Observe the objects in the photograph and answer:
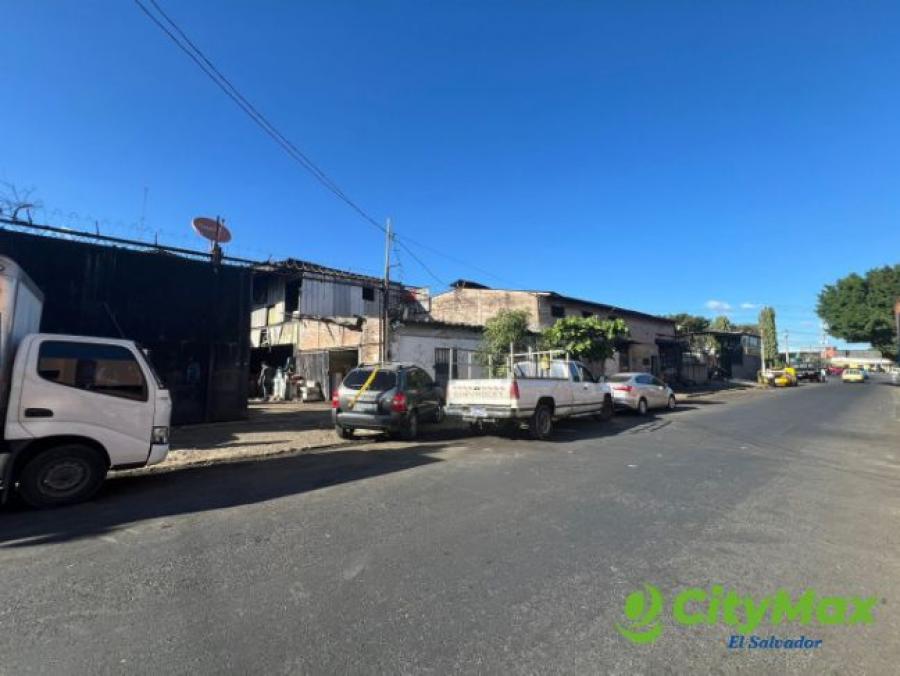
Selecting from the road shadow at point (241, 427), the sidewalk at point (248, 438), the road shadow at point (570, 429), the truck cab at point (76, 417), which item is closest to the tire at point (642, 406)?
Answer: the road shadow at point (570, 429)


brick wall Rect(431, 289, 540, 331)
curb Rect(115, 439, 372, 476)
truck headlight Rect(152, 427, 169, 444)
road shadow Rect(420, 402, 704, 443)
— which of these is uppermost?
brick wall Rect(431, 289, 540, 331)

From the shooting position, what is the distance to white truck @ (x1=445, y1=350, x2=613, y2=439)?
38.1 ft

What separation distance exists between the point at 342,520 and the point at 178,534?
1631 millimetres

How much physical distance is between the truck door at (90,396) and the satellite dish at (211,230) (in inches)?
474

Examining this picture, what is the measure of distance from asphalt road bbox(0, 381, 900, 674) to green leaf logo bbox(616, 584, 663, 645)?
7cm

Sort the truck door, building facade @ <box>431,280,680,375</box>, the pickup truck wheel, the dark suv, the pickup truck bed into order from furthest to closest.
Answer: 1. building facade @ <box>431,280,680,375</box>
2. the pickup truck wheel
3. the pickup truck bed
4. the dark suv
5. the truck door

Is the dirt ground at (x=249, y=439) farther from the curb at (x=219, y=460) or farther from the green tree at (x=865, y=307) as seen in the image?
the green tree at (x=865, y=307)

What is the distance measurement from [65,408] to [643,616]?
6.72 metres

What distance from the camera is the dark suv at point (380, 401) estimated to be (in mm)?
11359

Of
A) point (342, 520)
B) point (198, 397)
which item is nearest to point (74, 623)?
point (342, 520)

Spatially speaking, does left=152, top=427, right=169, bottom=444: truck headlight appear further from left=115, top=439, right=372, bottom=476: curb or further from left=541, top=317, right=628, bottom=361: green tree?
left=541, top=317, right=628, bottom=361: green tree

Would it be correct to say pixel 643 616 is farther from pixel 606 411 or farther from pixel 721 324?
pixel 721 324

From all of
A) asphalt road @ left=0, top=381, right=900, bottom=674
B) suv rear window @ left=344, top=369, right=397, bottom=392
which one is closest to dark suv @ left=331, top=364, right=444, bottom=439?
suv rear window @ left=344, top=369, right=397, bottom=392

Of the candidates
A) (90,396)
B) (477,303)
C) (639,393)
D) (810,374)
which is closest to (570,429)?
(639,393)
